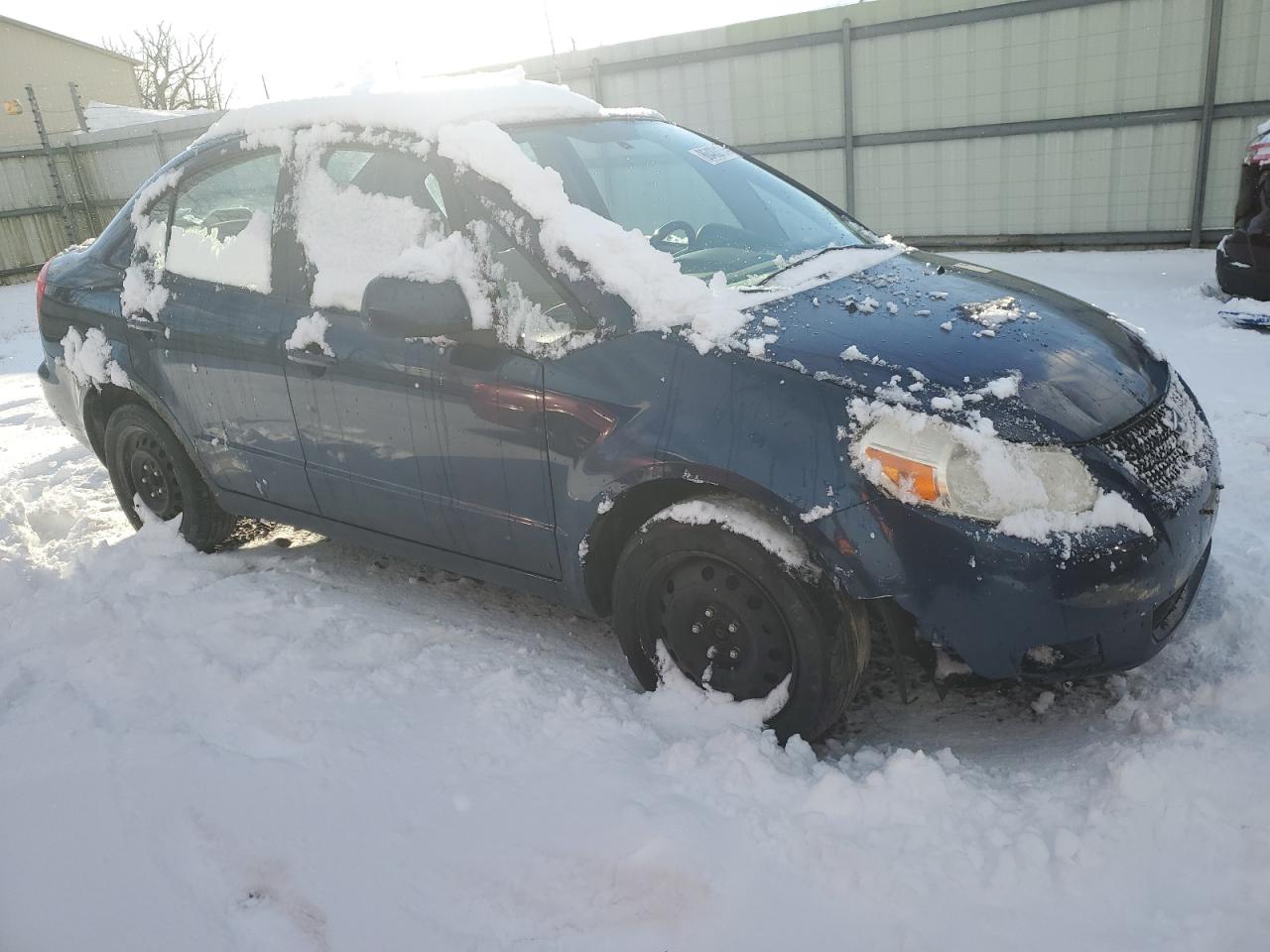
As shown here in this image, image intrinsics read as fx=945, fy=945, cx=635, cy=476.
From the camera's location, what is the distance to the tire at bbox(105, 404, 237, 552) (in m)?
4.05

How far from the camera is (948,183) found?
420 inches

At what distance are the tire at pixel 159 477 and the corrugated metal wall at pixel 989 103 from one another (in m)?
9.01

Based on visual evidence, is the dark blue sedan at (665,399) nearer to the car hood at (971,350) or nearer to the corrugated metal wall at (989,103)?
the car hood at (971,350)

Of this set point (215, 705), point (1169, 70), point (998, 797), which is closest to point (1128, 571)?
point (998, 797)

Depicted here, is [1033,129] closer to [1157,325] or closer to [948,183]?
[948,183]

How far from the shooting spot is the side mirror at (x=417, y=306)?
8.79 ft

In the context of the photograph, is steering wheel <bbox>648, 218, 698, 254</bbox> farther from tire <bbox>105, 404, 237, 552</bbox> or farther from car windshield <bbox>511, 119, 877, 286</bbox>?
tire <bbox>105, 404, 237, 552</bbox>

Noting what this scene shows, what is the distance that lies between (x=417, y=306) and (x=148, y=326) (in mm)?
1744

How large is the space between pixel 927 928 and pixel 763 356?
1355 mm

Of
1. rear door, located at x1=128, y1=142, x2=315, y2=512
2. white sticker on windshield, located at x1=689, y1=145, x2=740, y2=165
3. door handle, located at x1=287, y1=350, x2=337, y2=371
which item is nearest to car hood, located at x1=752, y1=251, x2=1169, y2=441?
white sticker on windshield, located at x1=689, y1=145, x2=740, y2=165

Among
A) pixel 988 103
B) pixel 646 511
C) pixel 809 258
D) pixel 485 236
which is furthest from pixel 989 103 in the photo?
pixel 646 511

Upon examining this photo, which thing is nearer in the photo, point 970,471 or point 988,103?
point 970,471

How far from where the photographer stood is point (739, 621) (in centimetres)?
253

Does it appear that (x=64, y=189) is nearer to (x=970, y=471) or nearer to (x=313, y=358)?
→ (x=313, y=358)
